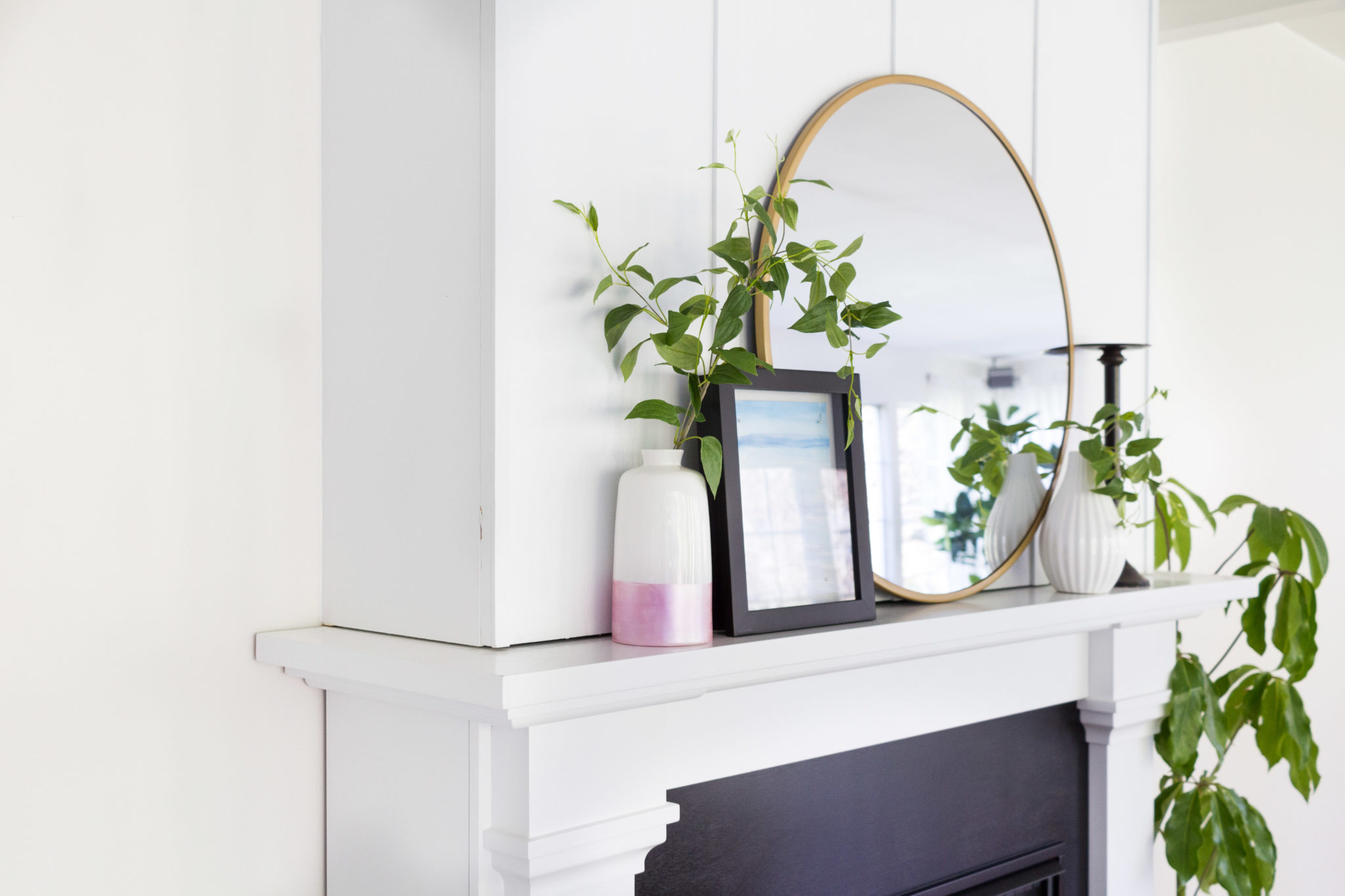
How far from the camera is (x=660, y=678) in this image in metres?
0.96

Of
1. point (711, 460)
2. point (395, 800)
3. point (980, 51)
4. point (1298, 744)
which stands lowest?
point (1298, 744)

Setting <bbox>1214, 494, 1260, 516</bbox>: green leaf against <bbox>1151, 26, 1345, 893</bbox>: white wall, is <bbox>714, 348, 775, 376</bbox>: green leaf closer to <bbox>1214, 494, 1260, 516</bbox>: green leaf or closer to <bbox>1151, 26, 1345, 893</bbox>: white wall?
<bbox>1214, 494, 1260, 516</bbox>: green leaf

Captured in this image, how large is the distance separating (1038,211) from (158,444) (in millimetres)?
1305

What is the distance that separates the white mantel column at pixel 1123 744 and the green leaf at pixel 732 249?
3.12ft

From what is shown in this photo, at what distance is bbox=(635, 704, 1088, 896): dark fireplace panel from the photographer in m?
1.18

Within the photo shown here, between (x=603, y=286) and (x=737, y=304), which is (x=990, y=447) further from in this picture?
(x=603, y=286)

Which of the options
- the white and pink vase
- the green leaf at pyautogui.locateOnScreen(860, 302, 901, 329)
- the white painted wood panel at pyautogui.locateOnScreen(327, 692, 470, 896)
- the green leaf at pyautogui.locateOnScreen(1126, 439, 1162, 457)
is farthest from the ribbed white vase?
the white painted wood panel at pyautogui.locateOnScreen(327, 692, 470, 896)

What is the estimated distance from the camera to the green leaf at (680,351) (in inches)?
40.8

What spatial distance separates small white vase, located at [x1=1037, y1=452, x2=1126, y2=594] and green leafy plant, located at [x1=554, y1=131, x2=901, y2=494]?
20.3 inches

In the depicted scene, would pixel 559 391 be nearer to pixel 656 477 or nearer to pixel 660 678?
pixel 656 477

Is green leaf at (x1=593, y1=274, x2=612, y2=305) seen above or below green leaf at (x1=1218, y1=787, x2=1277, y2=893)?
above

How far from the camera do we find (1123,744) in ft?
5.62

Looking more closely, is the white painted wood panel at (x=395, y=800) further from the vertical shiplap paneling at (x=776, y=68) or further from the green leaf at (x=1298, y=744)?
the green leaf at (x=1298, y=744)

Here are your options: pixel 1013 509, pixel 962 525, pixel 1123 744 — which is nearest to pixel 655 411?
pixel 962 525
